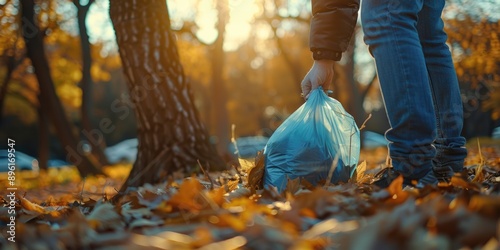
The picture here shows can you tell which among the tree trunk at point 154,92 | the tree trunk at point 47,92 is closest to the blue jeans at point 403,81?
the tree trunk at point 154,92

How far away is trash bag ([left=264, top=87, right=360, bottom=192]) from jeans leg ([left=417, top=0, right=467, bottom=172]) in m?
0.43

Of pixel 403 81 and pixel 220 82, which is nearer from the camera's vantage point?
pixel 403 81

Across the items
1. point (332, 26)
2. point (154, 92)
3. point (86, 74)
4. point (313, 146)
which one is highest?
point (332, 26)

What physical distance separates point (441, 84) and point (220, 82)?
39.9 feet

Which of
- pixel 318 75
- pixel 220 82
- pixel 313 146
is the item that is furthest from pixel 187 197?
pixel 220 82

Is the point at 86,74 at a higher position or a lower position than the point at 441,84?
lower

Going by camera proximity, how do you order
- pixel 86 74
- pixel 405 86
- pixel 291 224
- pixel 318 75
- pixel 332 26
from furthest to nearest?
pixel 86 74, pixel 318 75, pixel 332 26, pixel 405 86, pixel 291 224

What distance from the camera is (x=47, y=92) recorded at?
31.2 feet

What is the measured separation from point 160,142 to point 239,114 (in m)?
30.9

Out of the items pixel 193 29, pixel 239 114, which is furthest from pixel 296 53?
pixel 193 29

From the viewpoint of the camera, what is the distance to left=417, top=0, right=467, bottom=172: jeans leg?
2.48 meters

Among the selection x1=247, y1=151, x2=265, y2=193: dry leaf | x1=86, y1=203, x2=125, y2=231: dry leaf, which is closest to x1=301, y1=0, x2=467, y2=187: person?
x1=247, y1=151, x2=265, y2=193: dry leaf

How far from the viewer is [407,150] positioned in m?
2.09

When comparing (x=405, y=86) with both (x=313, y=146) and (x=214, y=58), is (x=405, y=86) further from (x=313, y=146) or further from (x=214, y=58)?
(x=214, y=58)
